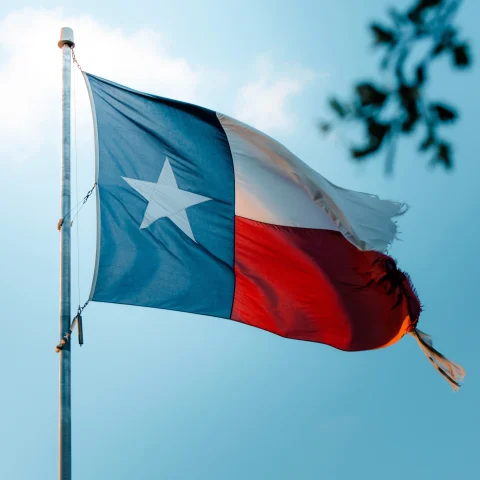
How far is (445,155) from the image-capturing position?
2.29m

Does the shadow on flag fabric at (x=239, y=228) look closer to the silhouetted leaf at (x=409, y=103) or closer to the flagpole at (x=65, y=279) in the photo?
the flagpole at (x=65, y=279)

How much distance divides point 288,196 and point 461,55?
33.8 ft

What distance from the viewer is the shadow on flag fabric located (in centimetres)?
1070

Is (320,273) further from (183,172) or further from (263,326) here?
(183,172)

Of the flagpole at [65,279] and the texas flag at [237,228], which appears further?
the texas flag at [237,228]

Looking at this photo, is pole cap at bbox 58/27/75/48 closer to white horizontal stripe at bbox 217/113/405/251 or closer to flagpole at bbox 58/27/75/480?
flagpole at bbox 58/27/75/480

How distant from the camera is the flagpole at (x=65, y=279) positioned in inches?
352

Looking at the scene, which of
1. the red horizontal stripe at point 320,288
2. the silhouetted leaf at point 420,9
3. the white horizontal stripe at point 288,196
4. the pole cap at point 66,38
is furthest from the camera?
the white horizontal stripe at point 288,196

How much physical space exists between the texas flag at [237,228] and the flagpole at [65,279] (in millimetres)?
409

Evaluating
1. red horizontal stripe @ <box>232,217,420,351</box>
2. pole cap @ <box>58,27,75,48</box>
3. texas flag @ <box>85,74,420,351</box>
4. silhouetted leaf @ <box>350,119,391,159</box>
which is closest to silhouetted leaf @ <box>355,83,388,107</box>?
silhouetted leaf @ <box>350,119,391,159</box>

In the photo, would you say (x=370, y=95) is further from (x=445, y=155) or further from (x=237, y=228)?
(x=237, y=228)

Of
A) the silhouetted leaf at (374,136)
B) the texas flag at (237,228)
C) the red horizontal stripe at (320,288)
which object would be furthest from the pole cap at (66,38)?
the silhouetted leaf at (374,136)

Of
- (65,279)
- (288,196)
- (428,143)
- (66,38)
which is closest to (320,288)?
(288,196)

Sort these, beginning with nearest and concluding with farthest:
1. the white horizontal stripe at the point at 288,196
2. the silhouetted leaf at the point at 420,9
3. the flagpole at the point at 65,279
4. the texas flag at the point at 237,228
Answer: the silhouetted leaf at the point at 420,9 → the flagpole at the point at 65,279 → the texas flag at the point at 237,228 → the white horizontal stripe at the point at 288,196
